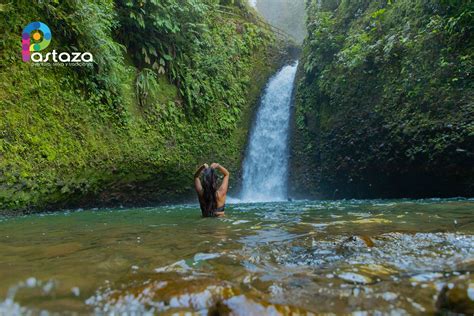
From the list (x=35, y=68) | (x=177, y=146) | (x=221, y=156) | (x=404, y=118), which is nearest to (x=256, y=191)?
(x=221, y=156)

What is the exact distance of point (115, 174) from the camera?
29.1ft

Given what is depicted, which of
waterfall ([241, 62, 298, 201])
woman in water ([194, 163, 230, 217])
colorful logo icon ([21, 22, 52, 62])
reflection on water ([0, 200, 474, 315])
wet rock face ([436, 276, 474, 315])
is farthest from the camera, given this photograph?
waterfall ([241, 62, 298, 201])

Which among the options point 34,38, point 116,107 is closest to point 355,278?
point 116,107

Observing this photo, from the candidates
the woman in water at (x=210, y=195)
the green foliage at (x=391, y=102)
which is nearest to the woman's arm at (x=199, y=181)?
the woman in water at (x=210, y=195)

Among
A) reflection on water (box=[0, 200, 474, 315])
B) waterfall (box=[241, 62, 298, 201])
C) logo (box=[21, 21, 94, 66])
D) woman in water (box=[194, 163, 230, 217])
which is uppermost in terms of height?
logo (box=[21, 21, 94, 66])

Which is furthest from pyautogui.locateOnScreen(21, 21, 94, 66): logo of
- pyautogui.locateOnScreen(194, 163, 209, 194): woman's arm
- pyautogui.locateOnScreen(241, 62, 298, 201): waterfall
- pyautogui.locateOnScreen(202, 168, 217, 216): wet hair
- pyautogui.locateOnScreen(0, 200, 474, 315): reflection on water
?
pyautogui.locateOnScreen(241, 62, 298, 201): waterfall

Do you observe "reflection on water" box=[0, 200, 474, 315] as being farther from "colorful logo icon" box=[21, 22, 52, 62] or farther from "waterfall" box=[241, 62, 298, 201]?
"waterfall" box=[241, 62, 298, 201]

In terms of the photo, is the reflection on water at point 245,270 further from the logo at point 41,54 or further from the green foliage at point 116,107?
the logo at point 41,54

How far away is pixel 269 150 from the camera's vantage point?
12664 mm

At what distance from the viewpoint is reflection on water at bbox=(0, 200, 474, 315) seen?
1929 mm

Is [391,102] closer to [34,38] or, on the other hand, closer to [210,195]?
[210,195]

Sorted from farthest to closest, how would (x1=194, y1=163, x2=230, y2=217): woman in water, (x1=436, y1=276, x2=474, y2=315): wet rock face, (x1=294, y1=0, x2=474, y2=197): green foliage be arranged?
(x1=294, y1=0, x2=474, y2=197): green foliage
(x1=194, y1=163, x2=230, y2=217): woman in water
(x1=436, y1=276, x2=474, y2=315): wet rock face

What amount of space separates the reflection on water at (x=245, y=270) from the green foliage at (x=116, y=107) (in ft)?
13.1

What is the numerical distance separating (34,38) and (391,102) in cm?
874
